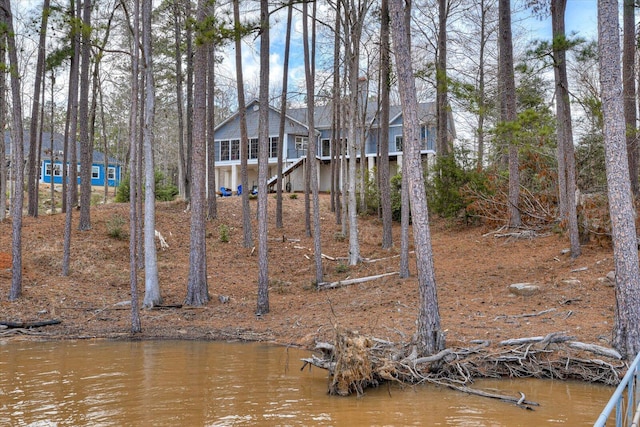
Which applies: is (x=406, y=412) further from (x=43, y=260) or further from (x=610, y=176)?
(x=43, y=260)

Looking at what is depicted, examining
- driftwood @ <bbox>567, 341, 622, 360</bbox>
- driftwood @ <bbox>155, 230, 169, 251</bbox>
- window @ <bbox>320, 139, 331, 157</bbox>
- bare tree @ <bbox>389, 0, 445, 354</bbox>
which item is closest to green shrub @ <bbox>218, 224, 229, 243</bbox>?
driftwood @ <bbox>155, 230, 169, 251</bbox>

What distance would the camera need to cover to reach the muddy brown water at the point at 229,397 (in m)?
6.56

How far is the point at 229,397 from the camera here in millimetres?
Result: 7543

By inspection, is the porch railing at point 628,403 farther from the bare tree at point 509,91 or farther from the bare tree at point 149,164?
the bare tree at point 509,91

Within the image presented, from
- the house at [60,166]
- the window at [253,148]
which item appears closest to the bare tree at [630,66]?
the window at [253,148]

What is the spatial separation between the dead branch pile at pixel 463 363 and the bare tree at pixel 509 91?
8.91m

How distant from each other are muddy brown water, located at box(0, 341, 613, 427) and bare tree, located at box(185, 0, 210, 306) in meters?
4.38

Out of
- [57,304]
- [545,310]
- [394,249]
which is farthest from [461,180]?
[57,304]

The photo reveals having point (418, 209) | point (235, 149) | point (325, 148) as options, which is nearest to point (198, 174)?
point (418, 209)

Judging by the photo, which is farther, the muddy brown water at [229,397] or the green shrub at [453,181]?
the green shrub at [453,181]

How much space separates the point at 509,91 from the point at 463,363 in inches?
452

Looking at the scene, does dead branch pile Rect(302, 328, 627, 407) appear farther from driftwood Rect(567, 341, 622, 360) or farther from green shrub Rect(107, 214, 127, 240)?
green shrub Rect(107, 214, 127, 240)

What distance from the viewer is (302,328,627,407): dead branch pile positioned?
762 cm

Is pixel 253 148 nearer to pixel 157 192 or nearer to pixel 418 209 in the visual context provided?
pixel 157 192
